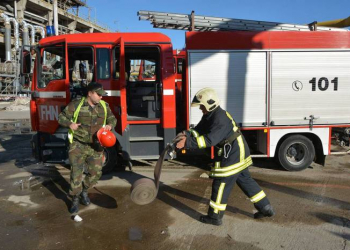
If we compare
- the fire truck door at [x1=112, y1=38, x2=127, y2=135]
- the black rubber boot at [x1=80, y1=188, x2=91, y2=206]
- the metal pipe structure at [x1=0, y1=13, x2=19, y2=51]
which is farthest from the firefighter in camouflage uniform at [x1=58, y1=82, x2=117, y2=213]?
the metal pipe structure at [x1=0, y1=13, x2=19, y2=51]

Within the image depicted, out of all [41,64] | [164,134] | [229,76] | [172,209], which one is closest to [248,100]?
[229,76]

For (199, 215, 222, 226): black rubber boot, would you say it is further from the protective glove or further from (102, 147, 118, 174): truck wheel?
(102, 147, 118, 174): truck wheel

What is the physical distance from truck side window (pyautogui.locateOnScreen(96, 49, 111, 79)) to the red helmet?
78.4 inches

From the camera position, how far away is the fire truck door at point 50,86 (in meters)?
5.50

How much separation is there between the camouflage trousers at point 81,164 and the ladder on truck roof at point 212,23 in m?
3.81

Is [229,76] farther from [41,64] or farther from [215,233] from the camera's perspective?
[41,64]

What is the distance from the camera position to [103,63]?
5.56 meters

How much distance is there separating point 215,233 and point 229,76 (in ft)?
10.3

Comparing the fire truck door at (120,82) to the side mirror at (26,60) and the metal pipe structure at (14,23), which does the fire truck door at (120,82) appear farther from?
the metal pipe structure at (14,23)

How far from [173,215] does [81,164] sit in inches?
57.1

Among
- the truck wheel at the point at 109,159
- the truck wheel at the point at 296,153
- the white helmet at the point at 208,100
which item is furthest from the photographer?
the truck wheel at the point at 296,153

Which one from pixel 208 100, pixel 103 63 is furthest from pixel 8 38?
pixel 208 100

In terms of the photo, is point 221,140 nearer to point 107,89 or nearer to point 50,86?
point 107,89

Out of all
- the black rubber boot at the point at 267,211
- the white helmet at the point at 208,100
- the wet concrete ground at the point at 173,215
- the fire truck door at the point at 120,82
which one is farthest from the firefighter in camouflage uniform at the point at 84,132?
the black rubber boot at the point at 267,211
